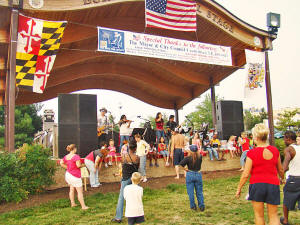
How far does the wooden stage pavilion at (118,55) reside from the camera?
8727 mm

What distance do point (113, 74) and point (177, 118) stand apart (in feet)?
21.2

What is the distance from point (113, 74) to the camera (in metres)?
14.4

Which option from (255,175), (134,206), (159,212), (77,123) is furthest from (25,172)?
(255,175)

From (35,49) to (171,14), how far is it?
5.10 m

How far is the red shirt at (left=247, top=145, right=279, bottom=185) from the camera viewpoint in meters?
3.28

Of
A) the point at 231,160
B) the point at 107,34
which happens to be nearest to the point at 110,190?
the point at 107,34

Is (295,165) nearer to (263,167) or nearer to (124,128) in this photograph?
(263,167)

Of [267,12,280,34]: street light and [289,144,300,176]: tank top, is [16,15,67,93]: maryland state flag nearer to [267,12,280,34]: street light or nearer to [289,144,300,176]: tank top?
[289,144,300,176]: tank top

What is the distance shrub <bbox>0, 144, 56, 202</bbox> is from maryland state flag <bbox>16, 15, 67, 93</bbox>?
1933 millimetres

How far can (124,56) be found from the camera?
13414mm

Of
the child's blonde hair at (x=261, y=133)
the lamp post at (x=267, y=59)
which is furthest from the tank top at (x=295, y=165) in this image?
the lamp post at (x=267, y=59)

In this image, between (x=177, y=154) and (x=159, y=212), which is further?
(x=177, y=154)

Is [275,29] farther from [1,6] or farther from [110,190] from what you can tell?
[1,6]

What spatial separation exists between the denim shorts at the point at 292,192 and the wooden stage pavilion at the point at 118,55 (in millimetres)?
7055
